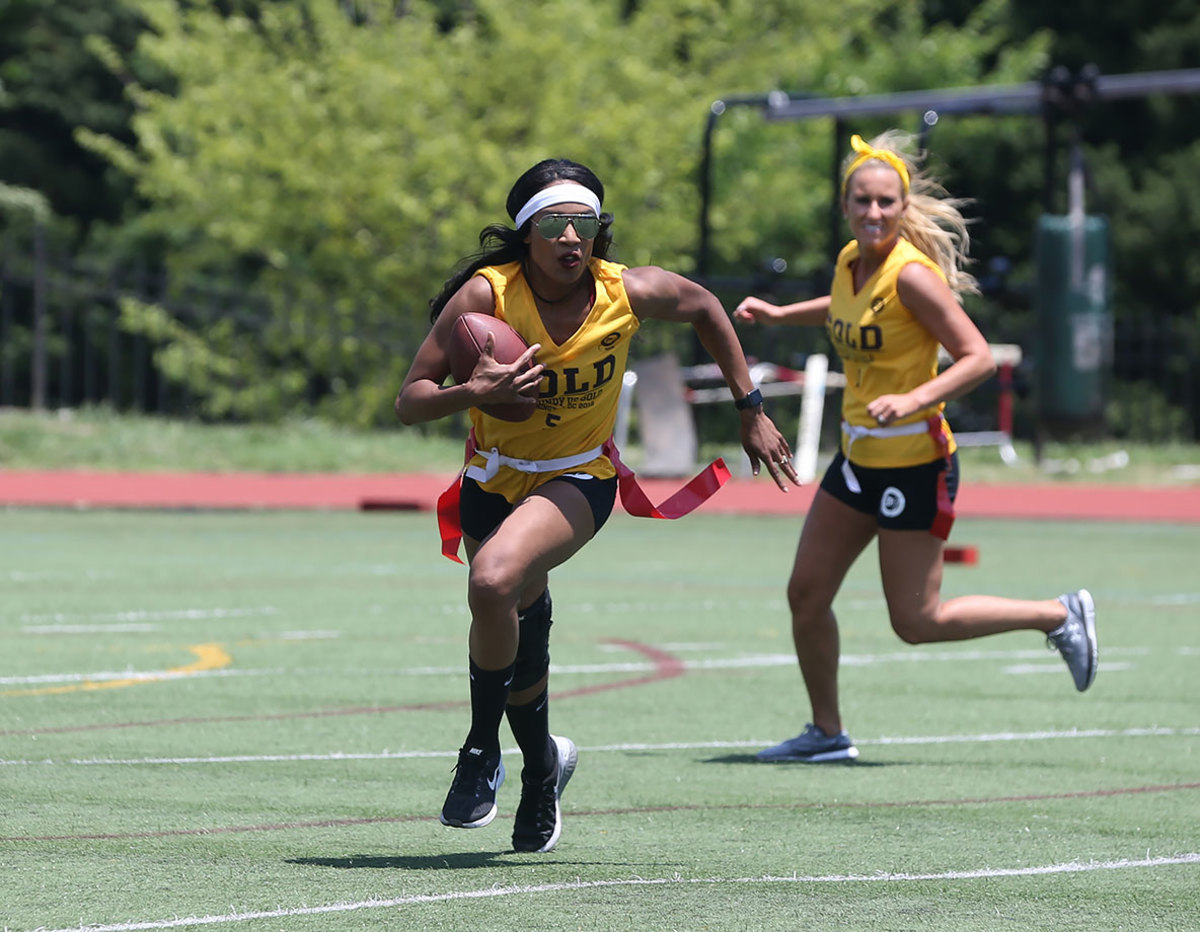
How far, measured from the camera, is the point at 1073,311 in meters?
24.2

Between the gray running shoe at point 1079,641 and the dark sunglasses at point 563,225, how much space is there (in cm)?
318

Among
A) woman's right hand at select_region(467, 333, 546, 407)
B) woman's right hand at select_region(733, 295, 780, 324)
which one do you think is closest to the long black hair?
woman's right hand at select_region(467, 333, 546, 407)

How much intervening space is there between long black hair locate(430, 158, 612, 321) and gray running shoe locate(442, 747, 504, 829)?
52.2 inches

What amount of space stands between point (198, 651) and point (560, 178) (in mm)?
5091

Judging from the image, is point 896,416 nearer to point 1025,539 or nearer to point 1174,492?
point 1025,539

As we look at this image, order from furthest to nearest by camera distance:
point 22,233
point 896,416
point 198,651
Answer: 1. point 22,233
2. point 198,651
3. point 896,416

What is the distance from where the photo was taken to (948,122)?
1622 inches

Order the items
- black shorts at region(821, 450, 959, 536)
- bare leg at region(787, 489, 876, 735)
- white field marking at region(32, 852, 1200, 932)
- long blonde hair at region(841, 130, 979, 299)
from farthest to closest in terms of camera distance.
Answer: long blonde hair at region(841, 130, 979, 299), bare leg at region(787, 489, 876, 735), black shorts at region(821, 450, 959, 536), white field marking at region(32, 852, 1200, 932)

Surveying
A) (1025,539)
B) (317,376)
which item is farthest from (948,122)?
(1025,539)

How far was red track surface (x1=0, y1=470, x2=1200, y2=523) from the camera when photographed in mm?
20750

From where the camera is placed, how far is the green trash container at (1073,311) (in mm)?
24156

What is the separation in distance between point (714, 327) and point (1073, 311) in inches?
725

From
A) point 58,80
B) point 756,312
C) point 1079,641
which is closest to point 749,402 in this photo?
point 756,312

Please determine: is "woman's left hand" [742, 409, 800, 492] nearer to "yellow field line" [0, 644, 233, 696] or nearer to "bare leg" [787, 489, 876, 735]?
"bare leg" [787, 489, 876, 735]
